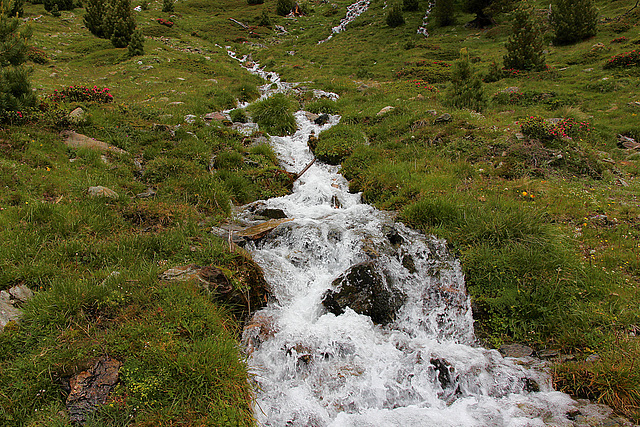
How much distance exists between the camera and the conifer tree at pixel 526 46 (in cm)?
1967

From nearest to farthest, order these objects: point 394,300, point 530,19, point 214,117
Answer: point 394,300 → point 214,117 → point 530,19

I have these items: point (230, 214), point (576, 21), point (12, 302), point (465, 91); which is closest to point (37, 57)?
point (230, 214)

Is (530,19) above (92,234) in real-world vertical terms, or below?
above

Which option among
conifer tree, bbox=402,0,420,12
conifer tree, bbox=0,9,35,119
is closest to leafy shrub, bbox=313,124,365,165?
conifer tree, bbox=0,9,35,119

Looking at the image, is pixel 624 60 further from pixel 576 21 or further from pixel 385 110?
pixel 385 110

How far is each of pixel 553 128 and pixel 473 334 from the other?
8599 millimetres

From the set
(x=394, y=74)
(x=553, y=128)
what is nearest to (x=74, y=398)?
(x=553, y=128)

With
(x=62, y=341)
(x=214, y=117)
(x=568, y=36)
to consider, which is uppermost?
(x=568, y=36)

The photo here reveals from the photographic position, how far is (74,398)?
11.5 ft

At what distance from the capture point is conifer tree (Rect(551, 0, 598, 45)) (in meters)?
22.8

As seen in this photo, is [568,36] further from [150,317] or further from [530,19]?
[150,317]

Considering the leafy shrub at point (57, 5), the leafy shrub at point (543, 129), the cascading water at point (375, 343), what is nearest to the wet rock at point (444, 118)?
the leafy shrub at point (543, 129)

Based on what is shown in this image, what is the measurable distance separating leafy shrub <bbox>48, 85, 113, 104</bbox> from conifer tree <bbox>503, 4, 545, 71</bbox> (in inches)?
910

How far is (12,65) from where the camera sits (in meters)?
8.91
